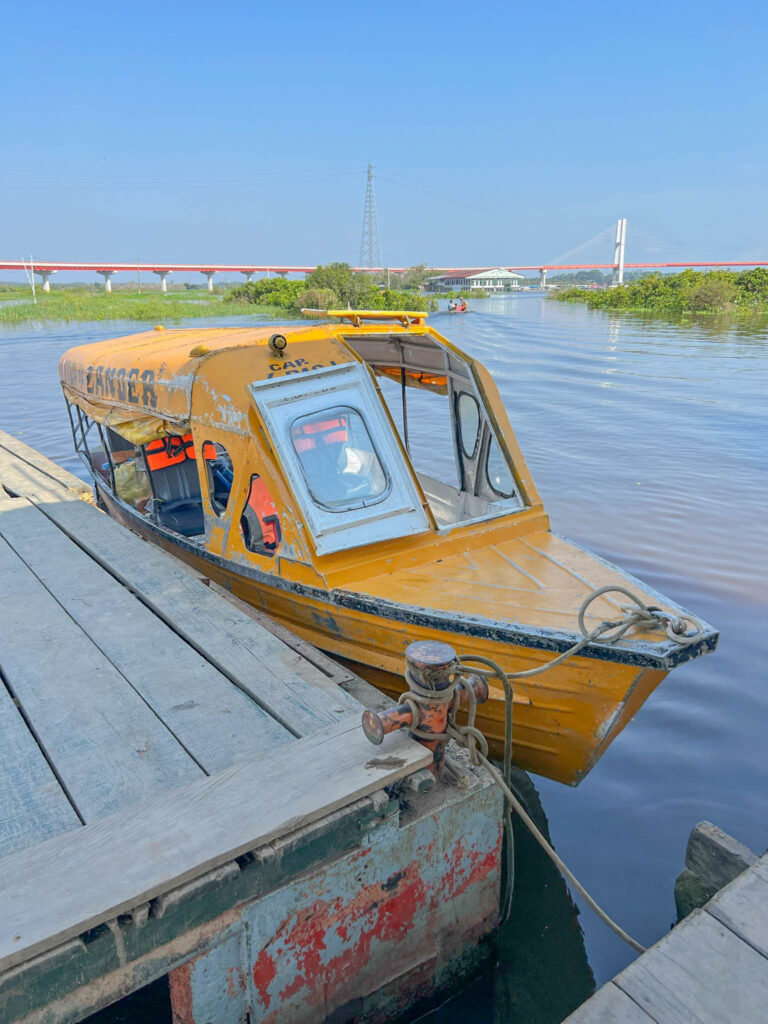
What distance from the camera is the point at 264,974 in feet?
8.91

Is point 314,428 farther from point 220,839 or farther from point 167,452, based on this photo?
point 167,452

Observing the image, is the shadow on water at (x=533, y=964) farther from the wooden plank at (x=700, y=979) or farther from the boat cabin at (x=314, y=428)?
the boat cabin at (x=314, y=428)

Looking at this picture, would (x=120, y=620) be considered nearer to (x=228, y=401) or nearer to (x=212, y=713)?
(x=212, y=713)

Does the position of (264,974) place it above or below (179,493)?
below

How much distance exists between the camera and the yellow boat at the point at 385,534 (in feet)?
12.3

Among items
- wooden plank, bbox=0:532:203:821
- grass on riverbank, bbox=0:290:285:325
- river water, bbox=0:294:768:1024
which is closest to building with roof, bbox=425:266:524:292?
grass on riverbank, bbox=0:290:285:325

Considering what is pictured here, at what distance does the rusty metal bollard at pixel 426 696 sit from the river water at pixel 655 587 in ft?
5.11

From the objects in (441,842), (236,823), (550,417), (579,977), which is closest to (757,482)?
(550,417)

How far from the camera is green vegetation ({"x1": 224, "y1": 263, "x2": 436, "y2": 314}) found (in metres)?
45.6

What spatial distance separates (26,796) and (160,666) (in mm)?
1054

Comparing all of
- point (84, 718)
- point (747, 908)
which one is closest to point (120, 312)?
point (84, 718)

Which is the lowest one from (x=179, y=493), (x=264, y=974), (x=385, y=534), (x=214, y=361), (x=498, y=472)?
(x=264, y=974)

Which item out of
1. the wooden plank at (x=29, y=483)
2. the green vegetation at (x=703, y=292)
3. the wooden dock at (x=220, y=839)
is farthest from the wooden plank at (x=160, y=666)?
the green vegetation at (x=703, y=292)

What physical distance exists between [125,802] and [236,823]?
538mm
